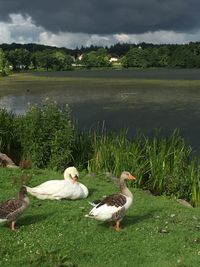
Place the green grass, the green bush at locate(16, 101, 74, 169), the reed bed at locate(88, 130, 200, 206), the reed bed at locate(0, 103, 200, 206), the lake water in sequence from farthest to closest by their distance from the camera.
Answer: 1. the lake water
2. the green bush at locate(16, 101, 74, 169)
3. the reed bed at locate(0, 103, 200, 206)
4. the reed bed at locate(88, 130, 200, 206)
5. the green grass

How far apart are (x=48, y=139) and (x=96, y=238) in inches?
291

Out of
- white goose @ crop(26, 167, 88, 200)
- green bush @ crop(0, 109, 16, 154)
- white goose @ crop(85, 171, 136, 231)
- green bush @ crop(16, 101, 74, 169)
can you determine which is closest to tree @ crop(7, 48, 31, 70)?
green bush @ crop(0, 109, 16, 154)

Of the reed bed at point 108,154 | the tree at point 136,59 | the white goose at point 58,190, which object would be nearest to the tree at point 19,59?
the tree at point 136,59

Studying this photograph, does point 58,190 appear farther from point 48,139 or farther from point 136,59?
point 136,59

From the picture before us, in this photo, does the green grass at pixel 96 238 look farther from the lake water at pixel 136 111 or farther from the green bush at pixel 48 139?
the lake water at pixel 136 111

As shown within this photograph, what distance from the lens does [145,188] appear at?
14.6m

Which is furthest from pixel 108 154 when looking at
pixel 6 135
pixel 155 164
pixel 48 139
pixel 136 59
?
pixel 136 59

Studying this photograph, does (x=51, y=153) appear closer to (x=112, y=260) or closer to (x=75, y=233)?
(x=75, y=233)

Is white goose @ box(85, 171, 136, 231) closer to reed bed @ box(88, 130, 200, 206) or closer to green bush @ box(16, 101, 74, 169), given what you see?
reed bed @ box(88, 130, 200, 206)

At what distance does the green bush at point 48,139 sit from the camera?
1539 cm

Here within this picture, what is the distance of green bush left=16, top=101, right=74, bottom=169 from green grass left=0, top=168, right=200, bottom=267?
4266 millimetres

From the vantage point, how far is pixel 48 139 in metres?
15.6

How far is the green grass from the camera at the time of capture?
7.72 meters

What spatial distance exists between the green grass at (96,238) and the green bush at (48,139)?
14.0 feet
